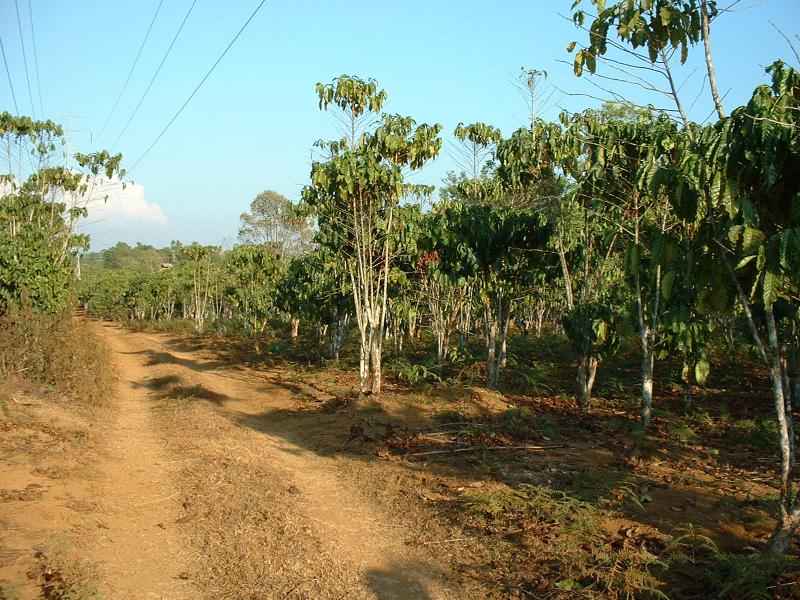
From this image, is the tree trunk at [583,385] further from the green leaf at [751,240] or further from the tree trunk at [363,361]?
the green leaf at [751,240]

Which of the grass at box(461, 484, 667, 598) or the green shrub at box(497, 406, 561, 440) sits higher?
the green shrub at box(497, 406, 561, 440)

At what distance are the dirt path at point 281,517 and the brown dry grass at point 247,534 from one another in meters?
0.06

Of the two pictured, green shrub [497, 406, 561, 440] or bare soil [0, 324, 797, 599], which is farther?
green shrub [497, 406, 561, 440]

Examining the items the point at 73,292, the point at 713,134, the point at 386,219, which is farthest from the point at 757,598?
the point at 73,292

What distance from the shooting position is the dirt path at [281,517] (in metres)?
4.73

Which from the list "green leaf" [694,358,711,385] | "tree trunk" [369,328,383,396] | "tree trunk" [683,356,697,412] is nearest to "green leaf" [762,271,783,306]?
"green leaf" [694,358,711,385]

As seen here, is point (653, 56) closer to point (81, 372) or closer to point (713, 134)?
point (713, 134)

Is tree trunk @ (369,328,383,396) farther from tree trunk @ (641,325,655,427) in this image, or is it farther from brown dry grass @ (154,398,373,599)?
tree trunk @ (641,325,655,427)

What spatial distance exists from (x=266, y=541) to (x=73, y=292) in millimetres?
10551

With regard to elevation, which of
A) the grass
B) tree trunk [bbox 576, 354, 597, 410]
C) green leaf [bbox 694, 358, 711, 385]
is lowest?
the grass

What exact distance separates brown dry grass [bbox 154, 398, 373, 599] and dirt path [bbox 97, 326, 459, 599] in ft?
0.20

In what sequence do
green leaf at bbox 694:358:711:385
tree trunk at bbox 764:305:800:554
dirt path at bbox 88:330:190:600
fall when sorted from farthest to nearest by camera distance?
green leaf at bbox 694:358:711:385
dirt path at bbox 88:330:190:600
tree trunk at bbox 764:305:800:554

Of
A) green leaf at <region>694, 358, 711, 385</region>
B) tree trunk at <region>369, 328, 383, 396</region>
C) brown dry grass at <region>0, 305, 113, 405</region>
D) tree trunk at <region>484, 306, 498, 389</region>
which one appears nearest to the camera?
green leaf at <region>694, 358, 711, 385</region>

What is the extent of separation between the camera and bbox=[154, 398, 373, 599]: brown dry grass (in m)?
4.62
